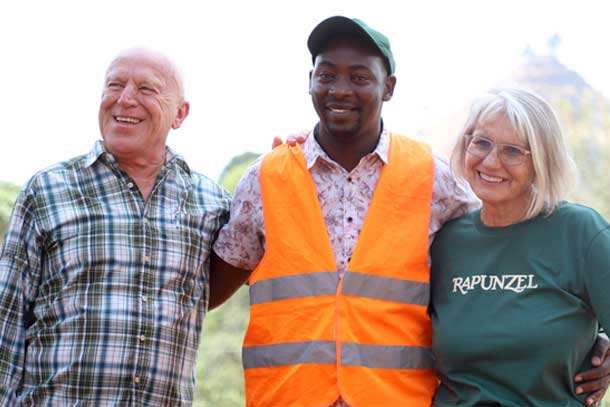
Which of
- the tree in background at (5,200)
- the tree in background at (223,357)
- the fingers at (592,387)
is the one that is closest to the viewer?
the fingers at (592,387)

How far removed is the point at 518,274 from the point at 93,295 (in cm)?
143

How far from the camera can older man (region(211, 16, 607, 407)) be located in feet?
10.7

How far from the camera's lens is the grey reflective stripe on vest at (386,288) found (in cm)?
329

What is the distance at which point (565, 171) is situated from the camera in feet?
10.2

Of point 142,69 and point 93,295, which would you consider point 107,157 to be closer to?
point 142,69

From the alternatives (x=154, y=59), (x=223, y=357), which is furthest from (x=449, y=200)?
(x=223, y=357)

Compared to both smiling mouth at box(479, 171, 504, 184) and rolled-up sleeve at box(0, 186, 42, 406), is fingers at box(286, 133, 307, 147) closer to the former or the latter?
smiling mouth at box(479, 171, 504, 184)

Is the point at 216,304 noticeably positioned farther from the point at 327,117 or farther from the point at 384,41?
the point at 384,41

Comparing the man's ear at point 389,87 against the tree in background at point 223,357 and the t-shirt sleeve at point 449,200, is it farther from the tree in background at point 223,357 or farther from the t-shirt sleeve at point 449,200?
the tree in background at point 223,357

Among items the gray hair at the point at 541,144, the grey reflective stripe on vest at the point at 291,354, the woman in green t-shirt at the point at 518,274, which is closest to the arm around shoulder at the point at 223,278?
the grey reflective stripe on vest at the point at 291,354

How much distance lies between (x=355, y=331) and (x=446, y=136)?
4074 mm

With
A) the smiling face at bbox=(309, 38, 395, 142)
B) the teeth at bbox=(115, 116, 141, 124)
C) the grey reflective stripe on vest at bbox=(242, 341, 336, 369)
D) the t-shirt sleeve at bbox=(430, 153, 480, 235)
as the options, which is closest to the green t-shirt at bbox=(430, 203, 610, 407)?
the t-shirt sleeve at bbox=(430, 153, 480, 235)

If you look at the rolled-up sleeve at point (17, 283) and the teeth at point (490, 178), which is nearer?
the teeth at point (490, 178)

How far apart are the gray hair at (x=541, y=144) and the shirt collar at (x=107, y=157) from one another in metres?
1.22
